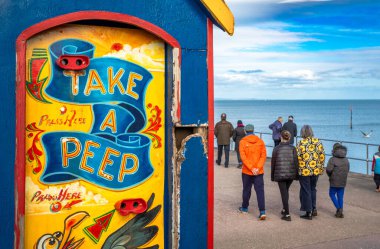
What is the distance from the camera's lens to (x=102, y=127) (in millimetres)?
3754

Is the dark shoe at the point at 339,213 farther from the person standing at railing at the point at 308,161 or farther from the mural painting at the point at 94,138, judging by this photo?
the mural painting at the point at 94,138

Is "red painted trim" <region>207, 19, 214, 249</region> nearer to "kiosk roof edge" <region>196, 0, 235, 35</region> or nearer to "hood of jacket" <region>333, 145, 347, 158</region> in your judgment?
"kiosk roof edge" <region>196, 0, 235, 35</region>

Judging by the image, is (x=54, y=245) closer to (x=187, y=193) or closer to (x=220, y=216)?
(x=187, y=193)

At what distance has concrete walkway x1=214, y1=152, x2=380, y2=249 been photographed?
751 cm

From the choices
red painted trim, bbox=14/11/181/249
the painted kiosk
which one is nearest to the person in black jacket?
the painted kiosk

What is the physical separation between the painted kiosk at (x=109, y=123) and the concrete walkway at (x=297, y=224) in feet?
11.9

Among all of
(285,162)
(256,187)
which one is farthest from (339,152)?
(256,187)

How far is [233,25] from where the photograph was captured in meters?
4.04

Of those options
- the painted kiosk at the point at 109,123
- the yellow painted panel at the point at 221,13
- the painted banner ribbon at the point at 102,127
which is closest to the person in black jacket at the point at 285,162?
the painted kiosk at the point at 109,123

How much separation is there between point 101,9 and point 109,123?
0.86 m

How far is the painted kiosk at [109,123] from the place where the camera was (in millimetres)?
3457

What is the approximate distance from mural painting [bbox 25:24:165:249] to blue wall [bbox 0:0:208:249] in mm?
133

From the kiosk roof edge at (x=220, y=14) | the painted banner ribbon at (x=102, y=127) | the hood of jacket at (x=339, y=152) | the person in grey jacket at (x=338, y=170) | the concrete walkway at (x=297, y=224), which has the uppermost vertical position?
the kiosk roof edge at (x=220, y=14)

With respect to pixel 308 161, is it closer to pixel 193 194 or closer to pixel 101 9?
pixel 193 194
